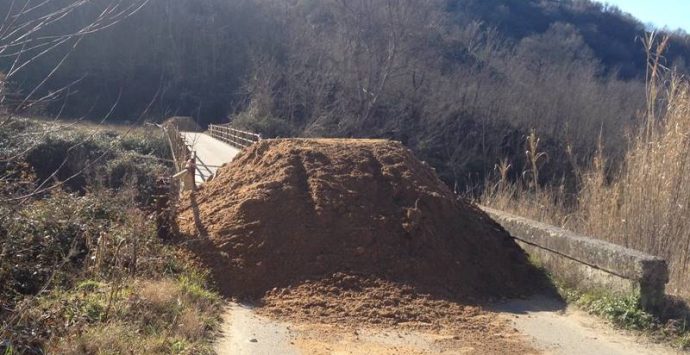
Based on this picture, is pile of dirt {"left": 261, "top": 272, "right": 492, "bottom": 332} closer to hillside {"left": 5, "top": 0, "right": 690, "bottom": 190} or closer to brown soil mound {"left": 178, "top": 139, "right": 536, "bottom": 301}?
brown soil mound {"left": 178, "top": 139, "right": 536, "bottom": 301}

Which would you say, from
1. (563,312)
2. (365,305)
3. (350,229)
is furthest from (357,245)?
(563,312)

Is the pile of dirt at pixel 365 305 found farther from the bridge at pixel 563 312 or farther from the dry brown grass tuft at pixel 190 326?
the dry brown grass tuft at pixel 190 326

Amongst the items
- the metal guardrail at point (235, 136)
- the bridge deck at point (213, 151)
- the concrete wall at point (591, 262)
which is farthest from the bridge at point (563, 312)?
the metal guardrail at point (235, 136)

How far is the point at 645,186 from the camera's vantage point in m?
7.84

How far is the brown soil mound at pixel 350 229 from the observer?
7.47 m

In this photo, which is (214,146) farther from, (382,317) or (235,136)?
(382,317)

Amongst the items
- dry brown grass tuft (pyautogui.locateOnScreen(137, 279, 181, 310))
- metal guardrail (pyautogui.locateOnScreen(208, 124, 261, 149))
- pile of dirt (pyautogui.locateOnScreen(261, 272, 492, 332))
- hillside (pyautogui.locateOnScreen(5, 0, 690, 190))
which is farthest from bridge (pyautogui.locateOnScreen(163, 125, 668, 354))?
hillside (pyautogui.locateOnScreen(5, 0, 690, 190))

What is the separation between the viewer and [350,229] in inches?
311

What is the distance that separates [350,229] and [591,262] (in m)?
2.41

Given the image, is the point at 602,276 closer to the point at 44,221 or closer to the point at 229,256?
the point at 229,256

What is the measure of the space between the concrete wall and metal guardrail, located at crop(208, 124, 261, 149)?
13803mm

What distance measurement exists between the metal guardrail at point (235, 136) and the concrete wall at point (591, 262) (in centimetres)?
1380

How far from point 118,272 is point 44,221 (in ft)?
6.06

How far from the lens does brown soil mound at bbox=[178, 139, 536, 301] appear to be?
747 centimetres
